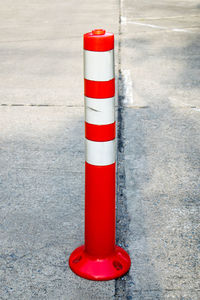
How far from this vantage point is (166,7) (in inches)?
548

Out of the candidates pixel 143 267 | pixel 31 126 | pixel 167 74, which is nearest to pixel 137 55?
pixel 167 74

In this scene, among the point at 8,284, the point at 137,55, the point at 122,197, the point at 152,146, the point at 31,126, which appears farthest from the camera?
the point at 137,55

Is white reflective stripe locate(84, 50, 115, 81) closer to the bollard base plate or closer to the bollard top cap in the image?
the bollard top cap

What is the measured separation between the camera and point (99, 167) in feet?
8.30

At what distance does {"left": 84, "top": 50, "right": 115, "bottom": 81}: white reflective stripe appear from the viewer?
230 centimetres

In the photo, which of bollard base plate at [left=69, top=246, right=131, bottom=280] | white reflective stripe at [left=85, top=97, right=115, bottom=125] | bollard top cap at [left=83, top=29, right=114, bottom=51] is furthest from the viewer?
bollard base plate at [left=69, top=246, right=131, bottom=280]

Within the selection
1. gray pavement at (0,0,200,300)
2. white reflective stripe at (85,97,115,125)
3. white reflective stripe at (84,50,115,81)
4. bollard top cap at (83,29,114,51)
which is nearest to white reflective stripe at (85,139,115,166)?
white reflective stripe at (85,97,115,125)

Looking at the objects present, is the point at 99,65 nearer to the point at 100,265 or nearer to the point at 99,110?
the point at 99,110

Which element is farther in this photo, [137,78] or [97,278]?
[137,78]

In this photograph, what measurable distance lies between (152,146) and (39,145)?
1.07 m

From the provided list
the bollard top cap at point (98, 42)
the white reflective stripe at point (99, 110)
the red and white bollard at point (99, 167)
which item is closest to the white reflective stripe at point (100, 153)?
the red and white bollard at point (99, 167)

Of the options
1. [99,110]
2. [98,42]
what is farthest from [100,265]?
[98,42]

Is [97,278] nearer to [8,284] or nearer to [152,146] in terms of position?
[8,284]

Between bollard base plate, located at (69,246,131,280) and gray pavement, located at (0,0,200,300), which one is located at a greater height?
bollard base plate, located at (69,246,131,280)
